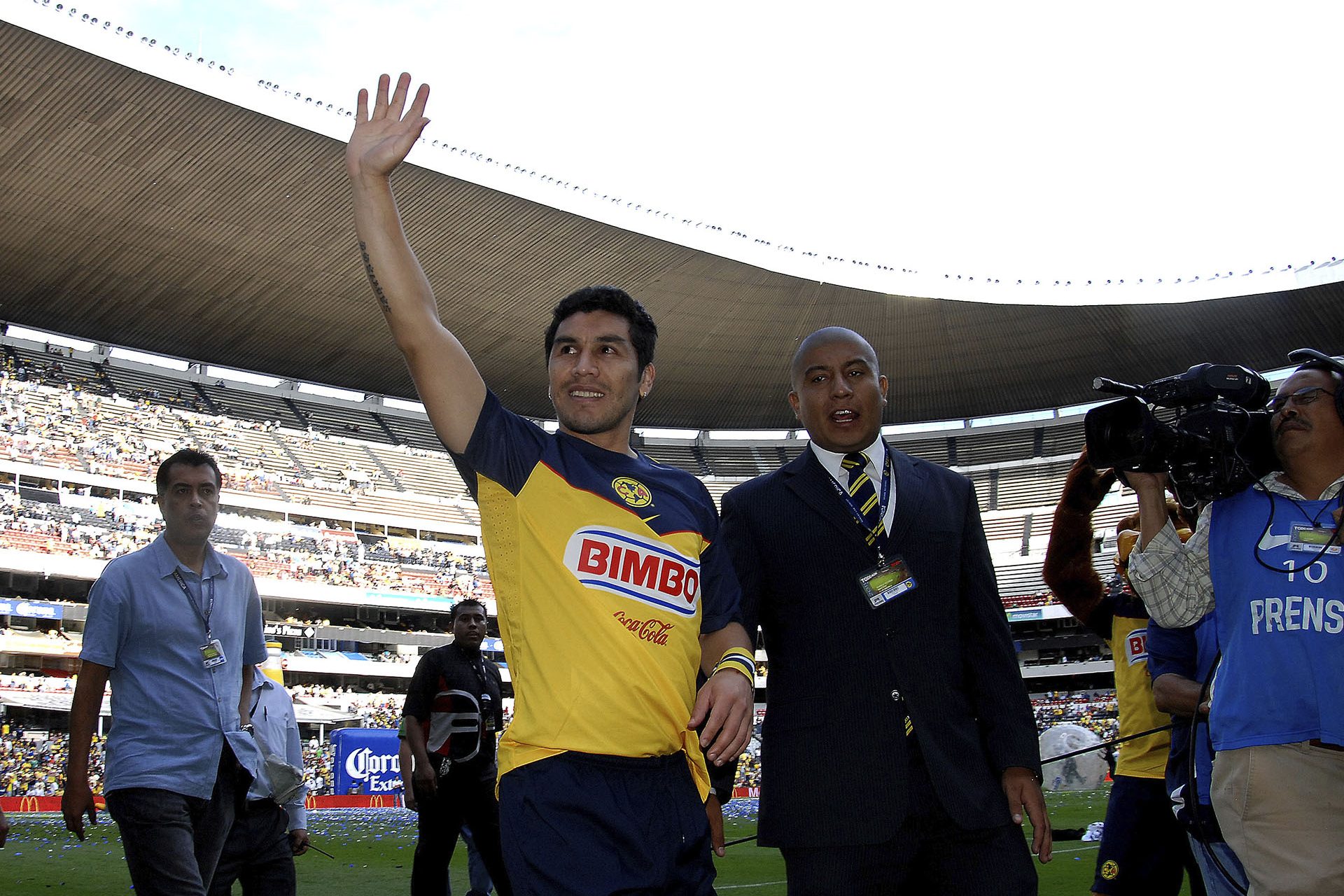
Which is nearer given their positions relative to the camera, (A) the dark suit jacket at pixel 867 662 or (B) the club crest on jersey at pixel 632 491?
(B) the club crest on jersey at pixel 632 491

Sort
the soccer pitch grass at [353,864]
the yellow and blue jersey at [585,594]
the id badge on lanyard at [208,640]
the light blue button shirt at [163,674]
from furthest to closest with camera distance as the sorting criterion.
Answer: the soccer pitch grass at [353,864]
the id badge on lanyard at [208,640]
the light blue button shirt at [163,674]
the yellow and blue jersey at [585,594]

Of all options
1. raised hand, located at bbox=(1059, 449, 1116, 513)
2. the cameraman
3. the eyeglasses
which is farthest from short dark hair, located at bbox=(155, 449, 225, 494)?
the eyeglasses

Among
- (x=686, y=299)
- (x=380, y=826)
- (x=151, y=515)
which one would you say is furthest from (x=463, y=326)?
(x=380, y=826)

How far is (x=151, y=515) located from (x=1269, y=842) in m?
32.3

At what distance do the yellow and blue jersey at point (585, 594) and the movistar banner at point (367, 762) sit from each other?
20334mm

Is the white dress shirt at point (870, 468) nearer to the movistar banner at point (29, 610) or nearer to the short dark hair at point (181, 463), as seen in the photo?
the short dark hair at point (181, 463)

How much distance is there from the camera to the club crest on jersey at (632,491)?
236 centimetres

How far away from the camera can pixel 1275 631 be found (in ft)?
8.70

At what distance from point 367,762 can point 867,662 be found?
20.6 m

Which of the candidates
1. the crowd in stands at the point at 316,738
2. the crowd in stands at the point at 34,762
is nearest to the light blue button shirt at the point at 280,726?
→ the crowd in stands at the point at 316,738

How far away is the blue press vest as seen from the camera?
2.54m

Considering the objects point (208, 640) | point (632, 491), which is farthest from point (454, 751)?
point (632, 491)

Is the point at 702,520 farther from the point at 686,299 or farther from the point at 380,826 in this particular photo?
the point at 686,299

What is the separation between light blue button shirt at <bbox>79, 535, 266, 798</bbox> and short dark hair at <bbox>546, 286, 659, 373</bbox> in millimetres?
2132
